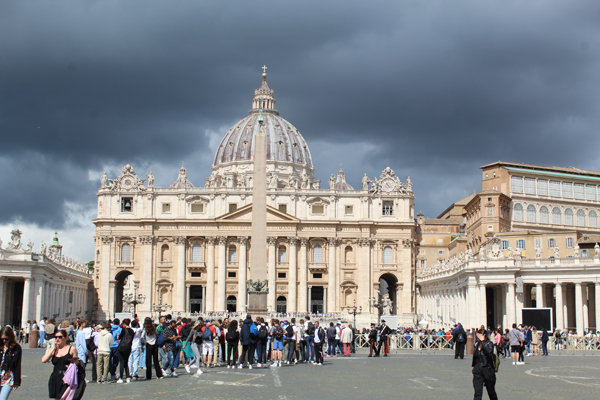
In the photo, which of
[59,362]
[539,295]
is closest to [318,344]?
[59,362]

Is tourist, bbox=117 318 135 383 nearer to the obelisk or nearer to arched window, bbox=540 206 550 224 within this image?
the obelisk

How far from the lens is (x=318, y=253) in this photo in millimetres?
83812

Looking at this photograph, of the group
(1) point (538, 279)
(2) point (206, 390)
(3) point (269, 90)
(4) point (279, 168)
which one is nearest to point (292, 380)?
(2) point (206, 390)

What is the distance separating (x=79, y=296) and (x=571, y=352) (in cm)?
5481

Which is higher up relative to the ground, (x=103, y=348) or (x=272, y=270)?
(x=272, y=270)

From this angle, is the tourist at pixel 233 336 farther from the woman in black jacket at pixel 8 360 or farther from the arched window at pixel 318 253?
the arched window at pixel 318 253

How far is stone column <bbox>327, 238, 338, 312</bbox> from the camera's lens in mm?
81750

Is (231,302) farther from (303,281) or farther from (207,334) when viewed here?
(207,334)

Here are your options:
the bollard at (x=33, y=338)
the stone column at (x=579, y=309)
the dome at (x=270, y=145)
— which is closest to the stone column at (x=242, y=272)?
the dome at (x=270, y=145)

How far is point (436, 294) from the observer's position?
7488 cm

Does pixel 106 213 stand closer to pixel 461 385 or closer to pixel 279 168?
pixel 279 168

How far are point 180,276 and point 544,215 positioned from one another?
39.2m

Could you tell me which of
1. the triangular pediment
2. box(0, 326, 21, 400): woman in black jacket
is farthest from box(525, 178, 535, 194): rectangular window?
box(0, 326, 21, 400): woman in black jacket

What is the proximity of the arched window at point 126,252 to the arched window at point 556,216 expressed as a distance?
4552 cm
